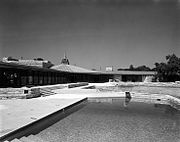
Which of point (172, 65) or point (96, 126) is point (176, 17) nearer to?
point (96, 126)

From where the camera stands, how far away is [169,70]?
39.6 meters

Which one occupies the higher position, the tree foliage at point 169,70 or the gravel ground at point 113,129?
the tree foliage at point 169,70

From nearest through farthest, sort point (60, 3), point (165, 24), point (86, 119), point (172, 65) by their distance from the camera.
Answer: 1. point (60, 3)
2. point (165, 24)
3. point (86, 119)
4. point (172, 65)

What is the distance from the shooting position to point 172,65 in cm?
3944

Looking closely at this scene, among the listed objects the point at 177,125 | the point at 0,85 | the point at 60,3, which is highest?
the point at 60,3

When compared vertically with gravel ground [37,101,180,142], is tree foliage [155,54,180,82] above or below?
above

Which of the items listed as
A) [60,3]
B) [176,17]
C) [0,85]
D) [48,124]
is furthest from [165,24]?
[0,85]

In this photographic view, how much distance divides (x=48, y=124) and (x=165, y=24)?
541 centimetres

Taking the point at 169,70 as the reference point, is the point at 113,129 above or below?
below

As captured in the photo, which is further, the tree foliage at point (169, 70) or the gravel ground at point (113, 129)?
the tree foliage at point (169, 70)

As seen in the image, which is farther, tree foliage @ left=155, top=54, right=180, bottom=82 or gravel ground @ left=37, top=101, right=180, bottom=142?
tree foliage @ left=155, top=54, right=180, bottom=82

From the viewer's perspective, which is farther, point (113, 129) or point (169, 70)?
point (169, 70)

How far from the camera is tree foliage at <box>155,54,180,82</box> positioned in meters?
39.4

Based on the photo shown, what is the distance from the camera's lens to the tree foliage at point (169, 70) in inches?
1553
